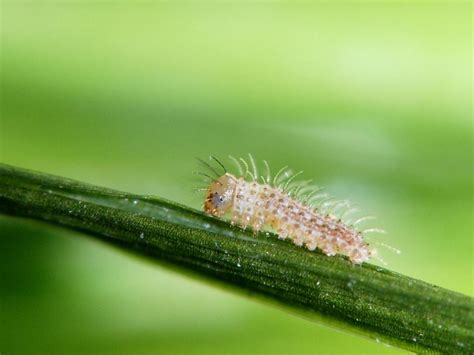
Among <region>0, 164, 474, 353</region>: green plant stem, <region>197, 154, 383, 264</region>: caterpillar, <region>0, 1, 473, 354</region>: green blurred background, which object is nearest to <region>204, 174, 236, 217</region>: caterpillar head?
<region>197, 154, 383, 264</region>: caterpillar

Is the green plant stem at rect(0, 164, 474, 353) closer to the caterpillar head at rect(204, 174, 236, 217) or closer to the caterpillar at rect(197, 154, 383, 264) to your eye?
the caterpillar at rect(197, 154, 383, 264)

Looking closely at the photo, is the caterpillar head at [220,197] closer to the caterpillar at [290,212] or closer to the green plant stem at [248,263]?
the caterpillar at [290,212]

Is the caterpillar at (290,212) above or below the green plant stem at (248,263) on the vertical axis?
above

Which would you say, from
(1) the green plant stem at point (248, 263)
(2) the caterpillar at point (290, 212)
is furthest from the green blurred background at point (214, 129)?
(1) the green plant stem at point (248, 263)

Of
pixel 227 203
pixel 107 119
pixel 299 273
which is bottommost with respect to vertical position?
pixel 299 273

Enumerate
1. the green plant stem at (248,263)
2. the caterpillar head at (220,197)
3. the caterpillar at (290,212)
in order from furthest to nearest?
the caterpillar head at (220,197), the caterpillar at (290,212), the green plant stem at (248,263)

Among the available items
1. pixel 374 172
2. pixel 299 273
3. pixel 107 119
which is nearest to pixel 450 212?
pixel 374 172

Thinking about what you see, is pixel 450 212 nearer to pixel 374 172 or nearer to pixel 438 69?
pixel 374 172
